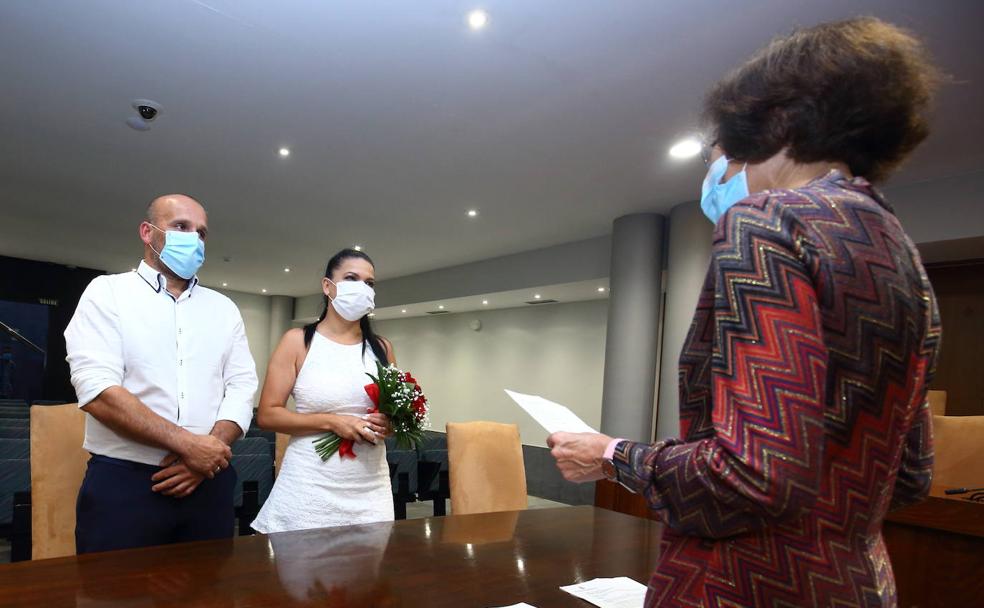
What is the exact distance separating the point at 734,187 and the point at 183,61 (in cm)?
350

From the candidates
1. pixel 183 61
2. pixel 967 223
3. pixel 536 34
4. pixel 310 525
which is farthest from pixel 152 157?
pixel 967 223

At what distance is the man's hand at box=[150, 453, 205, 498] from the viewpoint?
1.63 meters

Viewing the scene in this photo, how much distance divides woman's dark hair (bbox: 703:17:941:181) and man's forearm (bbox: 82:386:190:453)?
159 cm

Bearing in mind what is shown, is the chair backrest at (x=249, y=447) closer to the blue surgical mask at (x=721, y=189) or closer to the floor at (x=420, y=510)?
the floor at (x=420, y=510)

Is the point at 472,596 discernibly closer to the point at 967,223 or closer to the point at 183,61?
the point at 183,61

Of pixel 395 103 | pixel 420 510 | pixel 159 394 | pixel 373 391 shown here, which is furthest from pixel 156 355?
pixel 420 510

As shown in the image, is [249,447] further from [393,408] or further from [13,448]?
[393,408]

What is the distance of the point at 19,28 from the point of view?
3154mm

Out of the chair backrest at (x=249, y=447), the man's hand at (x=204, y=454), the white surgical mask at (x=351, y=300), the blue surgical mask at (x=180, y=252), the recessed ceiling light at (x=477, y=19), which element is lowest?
the chair backrest at (x=249, y=447)

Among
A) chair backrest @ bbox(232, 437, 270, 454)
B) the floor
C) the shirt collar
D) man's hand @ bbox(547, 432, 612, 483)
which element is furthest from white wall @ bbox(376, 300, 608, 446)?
man's hand @ bbox(547, 432, 612, 483)

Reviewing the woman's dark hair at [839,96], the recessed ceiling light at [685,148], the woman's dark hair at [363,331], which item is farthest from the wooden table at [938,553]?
the recessed ceiling light at [685,148]

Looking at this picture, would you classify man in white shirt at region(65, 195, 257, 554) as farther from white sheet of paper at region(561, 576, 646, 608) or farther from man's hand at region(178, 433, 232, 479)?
white sheet of paper at region(561, 576, 646, 608)

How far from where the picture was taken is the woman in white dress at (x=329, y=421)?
1969 mm

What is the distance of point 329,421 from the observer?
2.00 meters
